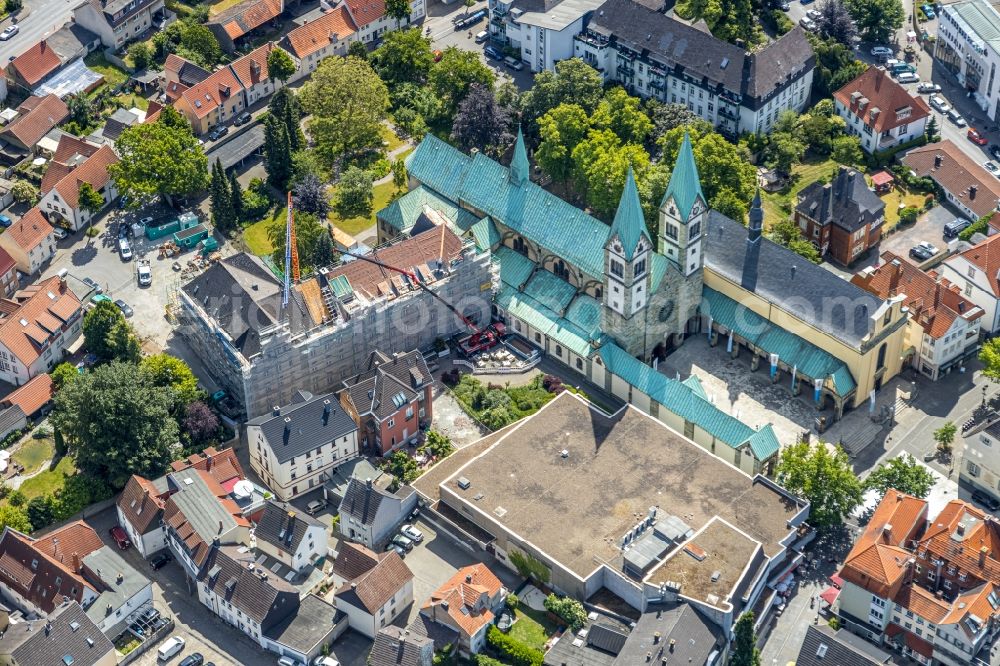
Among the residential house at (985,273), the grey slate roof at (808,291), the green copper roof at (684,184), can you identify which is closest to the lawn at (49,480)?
the green copper roof at (684,184)

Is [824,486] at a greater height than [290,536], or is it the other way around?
[290,536]

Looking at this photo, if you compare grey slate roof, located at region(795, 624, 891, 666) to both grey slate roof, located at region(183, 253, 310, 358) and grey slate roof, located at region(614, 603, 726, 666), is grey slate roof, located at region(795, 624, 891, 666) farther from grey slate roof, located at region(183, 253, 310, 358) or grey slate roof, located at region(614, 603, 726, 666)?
grey slate roof, located at region(183, 253, 310, 358)

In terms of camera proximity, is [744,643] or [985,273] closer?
[744,643]

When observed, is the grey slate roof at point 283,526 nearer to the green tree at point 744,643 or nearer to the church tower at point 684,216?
the green tree at point 744,643

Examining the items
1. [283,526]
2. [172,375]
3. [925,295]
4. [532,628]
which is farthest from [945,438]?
[172,375]

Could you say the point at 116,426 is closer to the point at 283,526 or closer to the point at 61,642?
the point at 283,526

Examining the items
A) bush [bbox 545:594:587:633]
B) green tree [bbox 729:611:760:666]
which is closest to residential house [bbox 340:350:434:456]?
bush [bbox 545:594:587:633]
